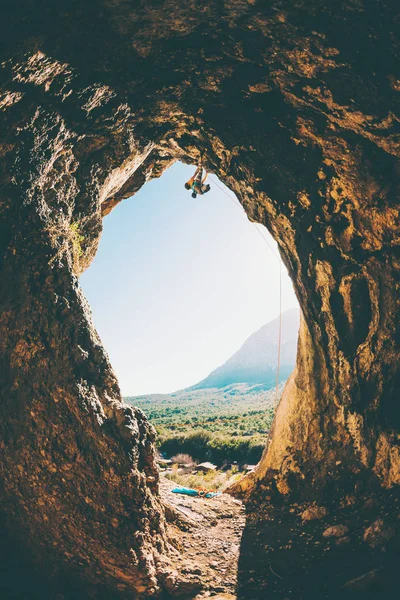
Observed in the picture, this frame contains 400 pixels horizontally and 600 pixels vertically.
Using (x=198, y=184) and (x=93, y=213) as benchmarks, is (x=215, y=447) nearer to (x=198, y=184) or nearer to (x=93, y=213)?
(x=198, y=184)

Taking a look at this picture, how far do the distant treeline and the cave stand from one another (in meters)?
16.2

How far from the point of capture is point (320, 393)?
804cm

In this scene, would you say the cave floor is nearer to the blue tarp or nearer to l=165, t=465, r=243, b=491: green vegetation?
the blue tarp

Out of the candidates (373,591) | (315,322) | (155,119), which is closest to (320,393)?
(315,322)

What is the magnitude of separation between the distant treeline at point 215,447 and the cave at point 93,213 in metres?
16.2

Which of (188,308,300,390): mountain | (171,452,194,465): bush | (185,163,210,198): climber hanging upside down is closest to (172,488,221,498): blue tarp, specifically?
(185,163,210,198): climber hanging upside down

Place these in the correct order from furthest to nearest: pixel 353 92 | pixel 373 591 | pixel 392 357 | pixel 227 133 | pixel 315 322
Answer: pixel 315 322, pixel 227 133, pixel 392 357, pixel 353 92, pixel 373 591

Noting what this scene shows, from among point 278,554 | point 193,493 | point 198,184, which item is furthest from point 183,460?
point 198,184

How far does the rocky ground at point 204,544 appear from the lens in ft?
17.0

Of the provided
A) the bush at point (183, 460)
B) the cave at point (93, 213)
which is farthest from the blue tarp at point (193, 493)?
the bush at point (183, 460)

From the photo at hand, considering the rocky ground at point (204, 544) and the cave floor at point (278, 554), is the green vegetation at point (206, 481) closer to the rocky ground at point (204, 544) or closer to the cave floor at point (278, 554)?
the rocky ground at point (204, 544)

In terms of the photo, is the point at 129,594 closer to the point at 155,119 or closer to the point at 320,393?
the point at 320,393

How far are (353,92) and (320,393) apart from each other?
247 inches

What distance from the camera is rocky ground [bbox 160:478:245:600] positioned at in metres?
5.18
